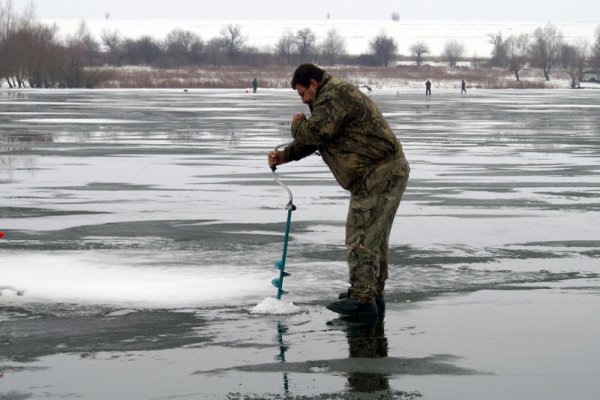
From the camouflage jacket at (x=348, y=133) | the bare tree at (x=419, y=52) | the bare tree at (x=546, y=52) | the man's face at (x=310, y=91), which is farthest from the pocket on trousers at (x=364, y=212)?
the bare tree at (x=419, y=52)

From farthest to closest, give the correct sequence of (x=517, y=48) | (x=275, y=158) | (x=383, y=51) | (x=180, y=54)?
1. (x=517, y=48)
2. (x=383, y=51)
3. (x=180, y=54)
4. (x=275, y=158)

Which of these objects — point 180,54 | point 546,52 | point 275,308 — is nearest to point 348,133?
point 275,308

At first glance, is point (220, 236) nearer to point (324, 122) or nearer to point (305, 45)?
point (324, 122)

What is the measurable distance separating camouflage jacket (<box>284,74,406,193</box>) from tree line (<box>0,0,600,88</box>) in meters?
80.4

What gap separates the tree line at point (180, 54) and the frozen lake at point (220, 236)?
209ft

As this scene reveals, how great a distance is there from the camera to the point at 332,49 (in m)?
169

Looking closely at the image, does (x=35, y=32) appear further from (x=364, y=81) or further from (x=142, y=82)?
(x=364, y=81)

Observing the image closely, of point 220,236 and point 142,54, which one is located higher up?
Answer: point 220,236

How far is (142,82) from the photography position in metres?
89.6

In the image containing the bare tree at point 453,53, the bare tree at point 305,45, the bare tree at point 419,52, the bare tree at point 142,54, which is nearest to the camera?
the bare tree at point 142,54

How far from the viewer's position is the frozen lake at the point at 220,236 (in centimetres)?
790

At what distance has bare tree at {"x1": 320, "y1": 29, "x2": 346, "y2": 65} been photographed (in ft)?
524

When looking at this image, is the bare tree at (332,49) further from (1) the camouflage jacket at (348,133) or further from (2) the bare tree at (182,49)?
(1) the camouflage jacket at (348,133)

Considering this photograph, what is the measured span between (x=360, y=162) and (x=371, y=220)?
0.37 meters
